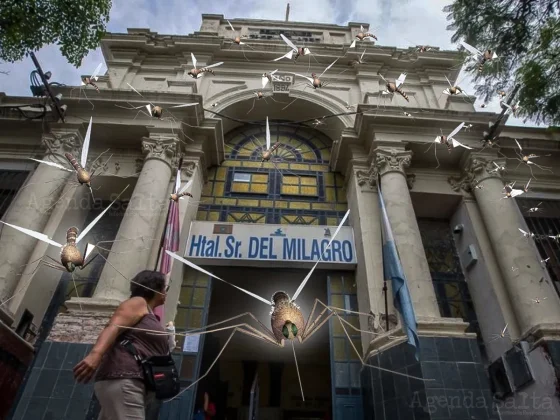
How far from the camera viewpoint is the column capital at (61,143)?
8695 millimetres

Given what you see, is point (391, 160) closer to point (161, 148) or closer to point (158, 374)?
point (161, 148)

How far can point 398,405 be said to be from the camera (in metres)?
5.86

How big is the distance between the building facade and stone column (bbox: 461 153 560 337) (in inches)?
1.7

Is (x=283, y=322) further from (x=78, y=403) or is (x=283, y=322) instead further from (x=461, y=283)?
(x=461, y=283)

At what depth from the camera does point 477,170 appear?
925cm

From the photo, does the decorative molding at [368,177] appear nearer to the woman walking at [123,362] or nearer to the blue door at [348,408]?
the blue door at [348,408]

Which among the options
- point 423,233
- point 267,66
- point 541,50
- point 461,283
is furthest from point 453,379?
point 267,66

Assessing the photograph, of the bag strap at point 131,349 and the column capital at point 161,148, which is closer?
the bag strap at point 131,349

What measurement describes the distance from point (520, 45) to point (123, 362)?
34.8ft

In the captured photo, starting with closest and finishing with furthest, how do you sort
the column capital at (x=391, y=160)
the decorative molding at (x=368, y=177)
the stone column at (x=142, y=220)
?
1. the stone column at (x=142, y=220)
2. the column capital at (x=391, y=160)
3. the decorative molding at (x=368, y=177)

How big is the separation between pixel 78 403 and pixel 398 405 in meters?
4.83

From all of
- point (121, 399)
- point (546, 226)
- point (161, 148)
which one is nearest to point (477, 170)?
point (546, 226)

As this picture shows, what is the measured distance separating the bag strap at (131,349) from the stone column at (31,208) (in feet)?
17.4

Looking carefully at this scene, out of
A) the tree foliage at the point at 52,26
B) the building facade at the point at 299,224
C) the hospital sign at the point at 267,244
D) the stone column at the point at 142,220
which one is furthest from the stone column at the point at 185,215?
the tree foliage at the point at 52,26
